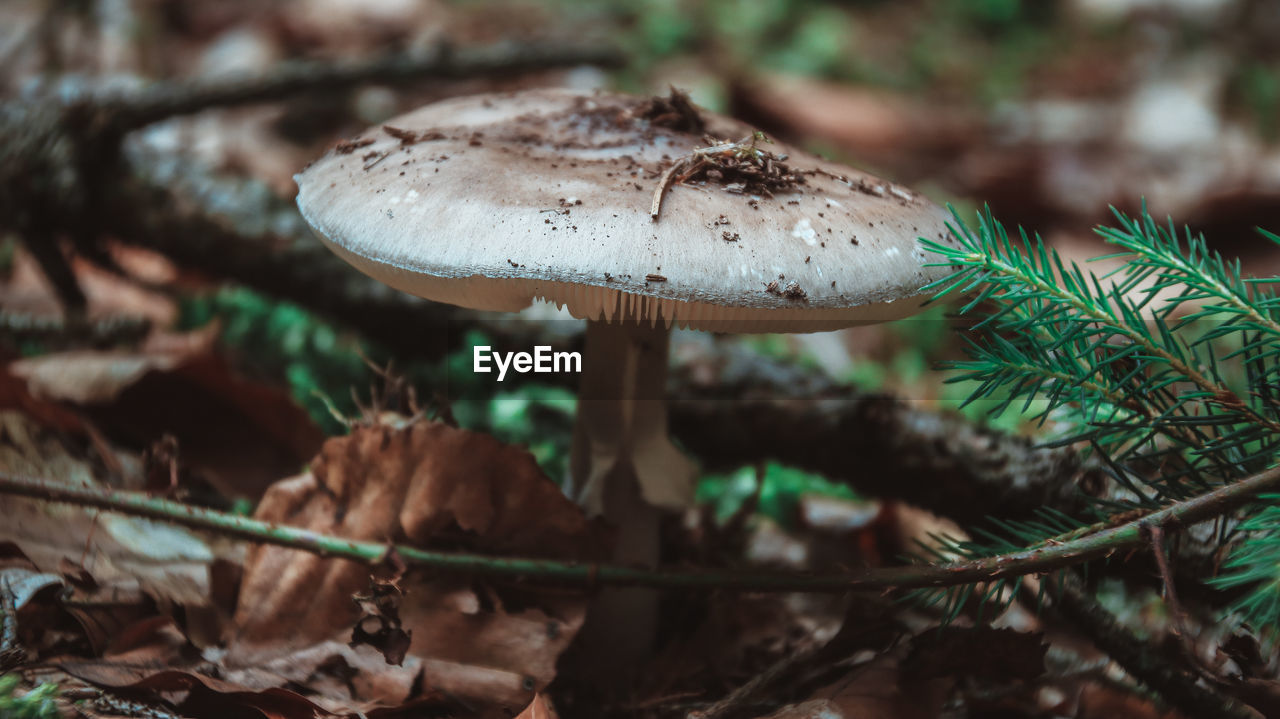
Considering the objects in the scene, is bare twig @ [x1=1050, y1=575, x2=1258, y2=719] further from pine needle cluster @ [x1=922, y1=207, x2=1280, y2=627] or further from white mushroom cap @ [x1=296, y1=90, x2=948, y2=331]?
white mushroom cap @ [x1=296, y1=90, x2=948, y2=331]

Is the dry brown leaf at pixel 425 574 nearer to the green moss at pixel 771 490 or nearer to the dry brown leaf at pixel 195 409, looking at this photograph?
the dry brown leaf at pixel 195 409

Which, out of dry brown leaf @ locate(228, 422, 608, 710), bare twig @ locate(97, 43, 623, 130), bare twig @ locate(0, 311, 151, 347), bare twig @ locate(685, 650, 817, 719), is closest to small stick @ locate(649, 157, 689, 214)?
dry brown leaf @ locate(228, 422, 608, 710)

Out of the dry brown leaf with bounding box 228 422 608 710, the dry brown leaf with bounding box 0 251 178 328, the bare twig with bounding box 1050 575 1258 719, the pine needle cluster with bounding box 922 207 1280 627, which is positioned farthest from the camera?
Answer: the dry brown leaf with bounding box 0 251 178 328

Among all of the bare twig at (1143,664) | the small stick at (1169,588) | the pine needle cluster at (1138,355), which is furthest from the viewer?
the bare twig at (1143,664)

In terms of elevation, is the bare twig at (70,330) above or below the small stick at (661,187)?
below

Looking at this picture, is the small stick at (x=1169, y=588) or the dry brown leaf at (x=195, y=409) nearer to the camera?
the small stick at (x=1169, y=588)

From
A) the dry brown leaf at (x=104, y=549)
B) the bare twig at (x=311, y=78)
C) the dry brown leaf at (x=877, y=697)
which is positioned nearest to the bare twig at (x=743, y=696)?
the dry brown leaf at (x=877, y=697)

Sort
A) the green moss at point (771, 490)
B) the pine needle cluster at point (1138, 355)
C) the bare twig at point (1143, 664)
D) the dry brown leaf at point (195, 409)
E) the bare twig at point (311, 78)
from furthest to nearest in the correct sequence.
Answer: the bare twig at point (311, 78), the green moss at point (771, 490), the dry brown leaf at point (195, 409), the bare twig at point (1143, 664), the pine needle cluster at point (1138, 355)

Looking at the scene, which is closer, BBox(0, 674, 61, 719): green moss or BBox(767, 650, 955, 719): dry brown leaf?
BBox(0, 674, 61, 719): green moss

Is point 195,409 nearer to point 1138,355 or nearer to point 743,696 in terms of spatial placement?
point 743,696
